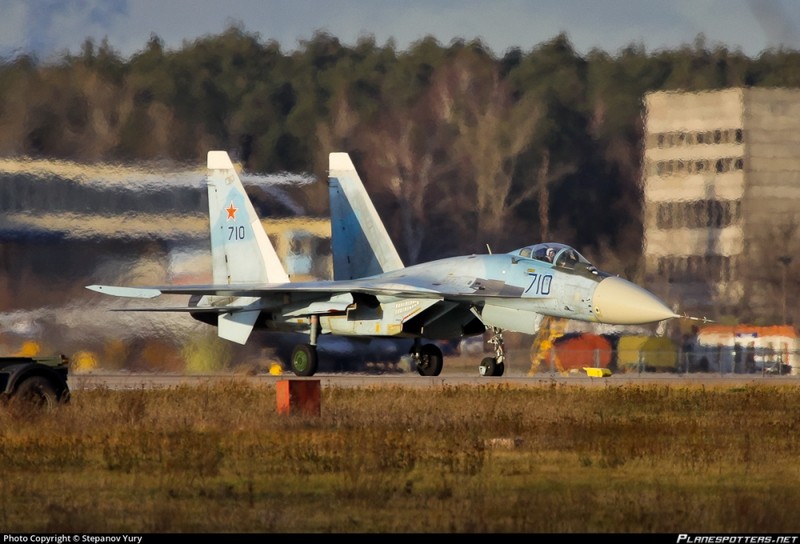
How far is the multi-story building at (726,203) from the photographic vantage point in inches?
1208

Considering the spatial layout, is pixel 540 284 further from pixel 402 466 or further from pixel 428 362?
pixel 402 466

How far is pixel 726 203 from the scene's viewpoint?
30922 mm

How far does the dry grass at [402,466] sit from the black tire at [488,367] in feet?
17.1

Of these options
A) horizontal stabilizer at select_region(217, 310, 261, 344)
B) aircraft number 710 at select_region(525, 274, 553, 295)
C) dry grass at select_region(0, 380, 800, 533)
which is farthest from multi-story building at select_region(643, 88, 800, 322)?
dry grass at select_region(0, 380, 800, 533)

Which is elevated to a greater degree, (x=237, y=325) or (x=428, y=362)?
(x=237, y=325)

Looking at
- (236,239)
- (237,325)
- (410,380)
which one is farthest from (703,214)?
(237,325)

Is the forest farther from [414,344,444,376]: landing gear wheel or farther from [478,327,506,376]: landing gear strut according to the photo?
[478,327,506,376]: landing gear strut

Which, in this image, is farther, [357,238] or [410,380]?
[357,238]

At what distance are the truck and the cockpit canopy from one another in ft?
30.9

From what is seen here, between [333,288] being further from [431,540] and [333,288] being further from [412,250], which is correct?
[431,540]

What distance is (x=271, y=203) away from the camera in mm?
29859

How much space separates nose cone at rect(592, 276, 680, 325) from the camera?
23141 mm

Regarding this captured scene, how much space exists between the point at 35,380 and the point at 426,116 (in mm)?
19318

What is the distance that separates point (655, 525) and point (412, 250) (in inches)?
895
